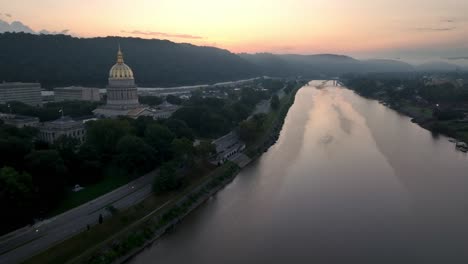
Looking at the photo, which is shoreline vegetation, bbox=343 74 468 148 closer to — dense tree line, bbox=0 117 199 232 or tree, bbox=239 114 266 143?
tree, bbox=239 114 266 143

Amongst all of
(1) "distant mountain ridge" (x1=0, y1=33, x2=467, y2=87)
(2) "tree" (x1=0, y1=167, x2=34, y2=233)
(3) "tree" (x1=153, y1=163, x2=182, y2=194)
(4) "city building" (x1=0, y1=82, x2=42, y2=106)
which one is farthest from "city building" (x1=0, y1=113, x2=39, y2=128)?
(1) "distant mountain ridge" (x1=0, y1=33, x2=467, y2=87)

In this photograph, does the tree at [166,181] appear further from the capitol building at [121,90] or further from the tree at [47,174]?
the capitol building at [121,90]

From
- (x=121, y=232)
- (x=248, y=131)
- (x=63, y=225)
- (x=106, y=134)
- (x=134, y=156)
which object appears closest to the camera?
(x=63, y=225)

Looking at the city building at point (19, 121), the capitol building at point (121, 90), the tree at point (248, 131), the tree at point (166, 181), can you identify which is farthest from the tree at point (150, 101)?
the tree at point (166, 181)

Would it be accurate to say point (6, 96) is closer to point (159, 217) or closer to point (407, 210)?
point (159, 217)

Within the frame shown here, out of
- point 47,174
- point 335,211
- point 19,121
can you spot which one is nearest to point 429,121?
point 335,211

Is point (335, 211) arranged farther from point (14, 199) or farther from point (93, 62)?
point (93, 62)

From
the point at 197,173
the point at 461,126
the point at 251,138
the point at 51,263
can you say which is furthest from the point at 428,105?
the point at 51,263
